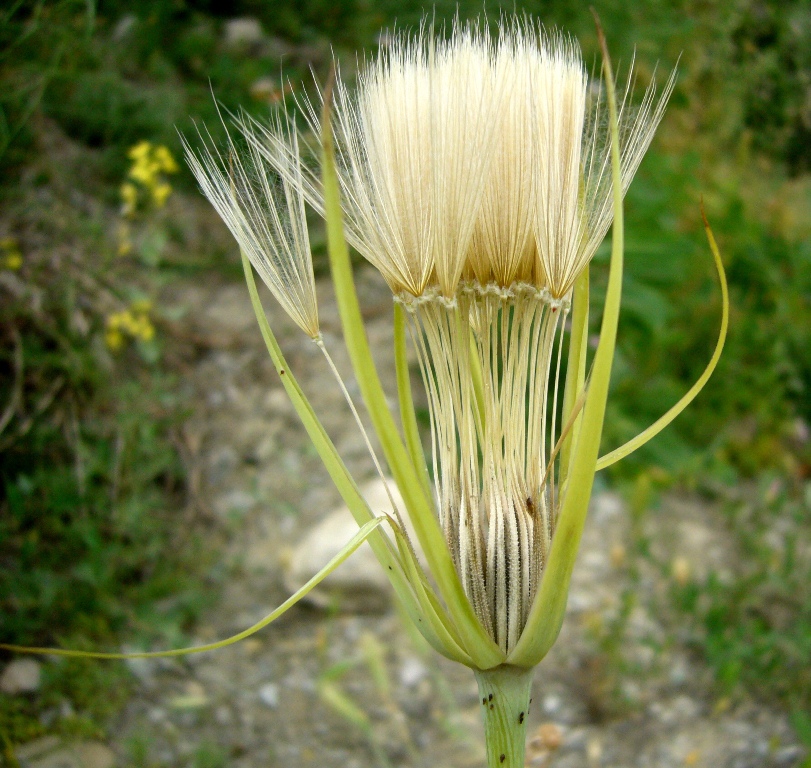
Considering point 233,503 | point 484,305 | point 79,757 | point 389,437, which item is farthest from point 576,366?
point 233,503

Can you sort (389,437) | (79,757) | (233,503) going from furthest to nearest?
1. (233,503)
2. (79,757)
3. (389,437)

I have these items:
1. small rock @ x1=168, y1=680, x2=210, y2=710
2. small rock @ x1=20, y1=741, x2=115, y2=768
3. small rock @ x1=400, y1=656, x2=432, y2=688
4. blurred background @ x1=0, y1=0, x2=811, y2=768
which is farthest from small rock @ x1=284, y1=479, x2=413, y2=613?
small rock @ x1=20, y1=741, x2=115, y2=768

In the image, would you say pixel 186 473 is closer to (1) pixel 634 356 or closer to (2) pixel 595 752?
(2) pixel 595 752

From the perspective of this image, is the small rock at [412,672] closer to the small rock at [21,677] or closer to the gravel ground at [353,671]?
the gravel ground at [353,671]

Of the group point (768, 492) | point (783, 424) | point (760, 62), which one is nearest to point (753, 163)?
point (760, 62)

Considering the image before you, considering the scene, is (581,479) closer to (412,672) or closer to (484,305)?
(484,305)

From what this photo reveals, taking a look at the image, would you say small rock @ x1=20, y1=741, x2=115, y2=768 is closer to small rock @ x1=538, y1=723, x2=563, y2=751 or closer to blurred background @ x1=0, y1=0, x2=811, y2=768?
blurred background @ x1=0, y1=0, x2=811, y2=768
